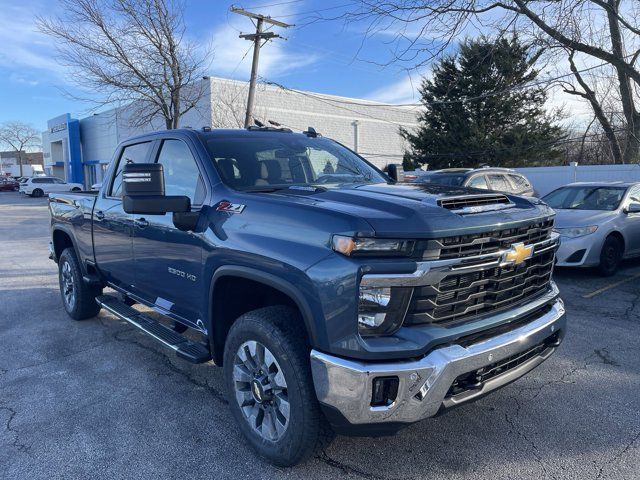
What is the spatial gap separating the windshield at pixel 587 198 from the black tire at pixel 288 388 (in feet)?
24.6

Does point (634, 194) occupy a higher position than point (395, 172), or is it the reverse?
point (395, 172)

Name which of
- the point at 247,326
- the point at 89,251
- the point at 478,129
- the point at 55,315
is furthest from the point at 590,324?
the point at 478,129

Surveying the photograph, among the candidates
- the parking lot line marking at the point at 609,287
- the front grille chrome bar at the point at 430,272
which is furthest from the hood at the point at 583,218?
the front grille chrome bar at the point at 430,272

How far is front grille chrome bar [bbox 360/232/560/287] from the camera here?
2324 millimetres

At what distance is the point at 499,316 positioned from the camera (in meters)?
2.73

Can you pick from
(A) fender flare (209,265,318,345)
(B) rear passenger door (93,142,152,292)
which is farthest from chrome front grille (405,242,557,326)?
(B) rear passenger door (93,142,152,292)

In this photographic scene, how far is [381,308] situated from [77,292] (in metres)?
4.53

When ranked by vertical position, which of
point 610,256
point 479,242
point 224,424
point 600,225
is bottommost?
point 224,424

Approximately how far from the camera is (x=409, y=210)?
253cm

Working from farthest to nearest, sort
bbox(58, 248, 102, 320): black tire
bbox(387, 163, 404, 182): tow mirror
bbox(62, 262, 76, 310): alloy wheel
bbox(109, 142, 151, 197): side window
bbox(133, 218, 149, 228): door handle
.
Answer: bbox(62, 262, 76, 310): alloy wheel
bbox(58, 248, 102, 320): black tire
bbox(387, 163, 404, 182): tow mirror
bbox(109, 142, 151, 197): side window
bbox(133, 218, 149, 228): door handle

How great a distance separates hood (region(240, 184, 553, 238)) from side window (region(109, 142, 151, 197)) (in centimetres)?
188

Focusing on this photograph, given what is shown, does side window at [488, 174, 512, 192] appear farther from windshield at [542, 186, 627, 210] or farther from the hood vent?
the hood vent

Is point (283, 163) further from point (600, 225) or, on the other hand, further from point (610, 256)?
point (610, 256)

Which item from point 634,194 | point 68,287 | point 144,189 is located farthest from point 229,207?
point 634,194
